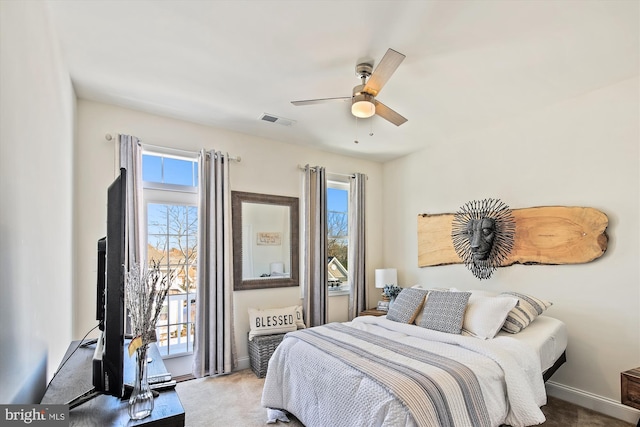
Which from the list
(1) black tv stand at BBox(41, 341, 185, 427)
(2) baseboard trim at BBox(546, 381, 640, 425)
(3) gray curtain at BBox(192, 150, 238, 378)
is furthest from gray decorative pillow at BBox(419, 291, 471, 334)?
(1) black tv stand at BBox(41, 341, 185, 427)

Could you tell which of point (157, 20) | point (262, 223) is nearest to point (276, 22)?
point (157, 20)

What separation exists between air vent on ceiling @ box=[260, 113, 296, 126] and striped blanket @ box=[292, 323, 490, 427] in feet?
7.57

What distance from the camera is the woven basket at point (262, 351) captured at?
140 inches

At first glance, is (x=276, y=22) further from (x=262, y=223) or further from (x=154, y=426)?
(x=262, y=223)

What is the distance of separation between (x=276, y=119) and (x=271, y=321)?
7.36 feet

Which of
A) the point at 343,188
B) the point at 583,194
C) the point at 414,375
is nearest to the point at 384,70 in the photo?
the point at 414,375

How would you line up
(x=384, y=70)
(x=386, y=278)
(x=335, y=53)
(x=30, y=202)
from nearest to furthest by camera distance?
(x=30, y=202) < (x=384, y=70) < (x=335, y=53) < (x=386, y=278)

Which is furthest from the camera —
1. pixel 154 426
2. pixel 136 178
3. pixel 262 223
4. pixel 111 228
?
pixel 262 223

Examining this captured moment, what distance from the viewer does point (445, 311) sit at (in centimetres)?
295

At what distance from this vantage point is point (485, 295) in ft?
10.3

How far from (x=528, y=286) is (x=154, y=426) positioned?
346 cm

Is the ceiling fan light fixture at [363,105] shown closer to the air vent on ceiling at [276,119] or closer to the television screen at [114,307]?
the air vent on ceiling at [276,119]

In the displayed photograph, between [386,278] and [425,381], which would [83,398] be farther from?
[386,278]

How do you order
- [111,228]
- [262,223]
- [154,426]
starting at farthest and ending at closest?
[262,223]
[111,228]
[154,426]
